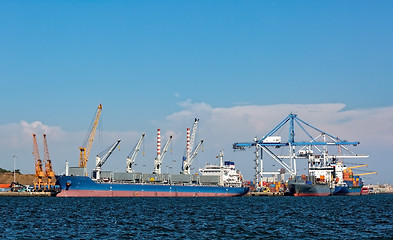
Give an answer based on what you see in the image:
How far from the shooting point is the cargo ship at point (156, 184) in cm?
11812

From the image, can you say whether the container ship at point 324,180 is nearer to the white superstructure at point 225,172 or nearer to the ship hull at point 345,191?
the ship hull at point 345,191

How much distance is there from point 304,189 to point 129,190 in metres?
55.2

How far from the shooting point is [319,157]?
17700 cm

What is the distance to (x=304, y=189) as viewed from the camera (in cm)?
15412

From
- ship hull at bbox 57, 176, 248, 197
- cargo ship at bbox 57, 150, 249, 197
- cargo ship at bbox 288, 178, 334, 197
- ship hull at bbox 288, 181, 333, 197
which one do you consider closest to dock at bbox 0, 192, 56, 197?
cargo ship at bbox 57, 150, 249, 197

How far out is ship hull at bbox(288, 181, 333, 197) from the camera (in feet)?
504

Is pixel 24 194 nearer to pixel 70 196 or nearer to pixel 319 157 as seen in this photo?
pixel 70 196

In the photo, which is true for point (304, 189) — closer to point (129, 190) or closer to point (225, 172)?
point (225, 172)

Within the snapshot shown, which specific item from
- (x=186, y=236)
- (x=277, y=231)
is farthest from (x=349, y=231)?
(x=186, y=236)

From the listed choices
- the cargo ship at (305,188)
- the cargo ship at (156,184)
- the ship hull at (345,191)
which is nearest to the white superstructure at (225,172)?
the cargo ship at (156,184)

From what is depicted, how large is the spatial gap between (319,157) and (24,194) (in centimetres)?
9348

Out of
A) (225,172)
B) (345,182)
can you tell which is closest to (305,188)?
(225,172)

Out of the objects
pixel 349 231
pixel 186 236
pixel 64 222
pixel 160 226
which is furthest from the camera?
pixel 64 222

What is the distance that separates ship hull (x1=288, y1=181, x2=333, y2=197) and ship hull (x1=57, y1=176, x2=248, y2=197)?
18.8 m
